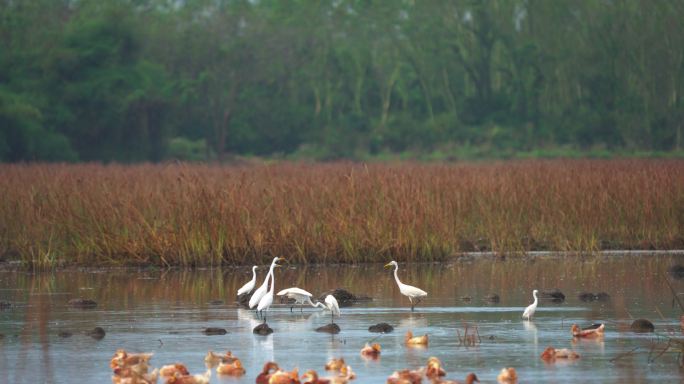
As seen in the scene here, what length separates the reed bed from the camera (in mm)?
19047

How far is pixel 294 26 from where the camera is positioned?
70.4 metres

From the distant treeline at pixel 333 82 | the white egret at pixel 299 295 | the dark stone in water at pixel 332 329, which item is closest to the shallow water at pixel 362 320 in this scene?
the dark stone in water at pixel 332 329

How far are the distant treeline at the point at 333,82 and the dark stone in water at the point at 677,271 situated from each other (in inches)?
1262

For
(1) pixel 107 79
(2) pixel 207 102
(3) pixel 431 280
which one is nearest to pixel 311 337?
(3) pixel 431 280

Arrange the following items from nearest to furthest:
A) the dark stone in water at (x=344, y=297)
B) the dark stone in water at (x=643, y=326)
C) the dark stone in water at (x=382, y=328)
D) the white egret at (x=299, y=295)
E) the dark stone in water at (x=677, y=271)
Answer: the dark stone in water at (x=643, y=326) → the dark stone in water at (x=382, y=328) → the white egret at (x=299, y=295) → the dark stone in water at (x=344, y=297) → the dark stone in water at (x=677, y=271)

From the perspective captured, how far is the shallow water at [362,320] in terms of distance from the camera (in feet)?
35.5

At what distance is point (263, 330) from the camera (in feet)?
42.0

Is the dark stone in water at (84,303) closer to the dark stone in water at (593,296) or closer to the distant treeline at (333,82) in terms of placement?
the dark stone in water at (593,296)

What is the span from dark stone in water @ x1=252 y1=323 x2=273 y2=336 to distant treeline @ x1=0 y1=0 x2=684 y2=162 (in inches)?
1353

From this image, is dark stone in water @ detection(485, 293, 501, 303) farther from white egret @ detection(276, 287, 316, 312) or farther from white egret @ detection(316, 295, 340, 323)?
white egret @ detection(316, 295, 340, 323)

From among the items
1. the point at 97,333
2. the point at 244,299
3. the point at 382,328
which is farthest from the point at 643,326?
the point at 97,333

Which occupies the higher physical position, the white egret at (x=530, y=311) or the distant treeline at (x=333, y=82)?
the distant treeline at (x=333, y=82)

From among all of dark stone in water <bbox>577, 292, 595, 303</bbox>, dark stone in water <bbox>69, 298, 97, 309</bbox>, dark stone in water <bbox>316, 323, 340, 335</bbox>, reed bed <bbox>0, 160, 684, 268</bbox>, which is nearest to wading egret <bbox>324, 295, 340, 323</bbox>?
dark stone in water <bbox>316, 323, 340, 335</bbox>

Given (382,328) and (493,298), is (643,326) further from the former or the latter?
(493,298)
